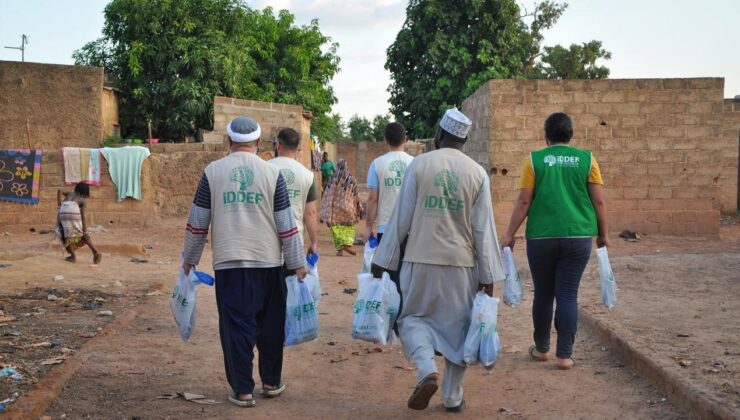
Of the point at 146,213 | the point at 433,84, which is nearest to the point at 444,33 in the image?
the point at 433,84

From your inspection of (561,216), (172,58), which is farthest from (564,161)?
(172,58)

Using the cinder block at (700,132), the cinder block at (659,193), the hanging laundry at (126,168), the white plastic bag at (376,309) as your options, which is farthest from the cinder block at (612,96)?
the white plastic bag at (376,309)

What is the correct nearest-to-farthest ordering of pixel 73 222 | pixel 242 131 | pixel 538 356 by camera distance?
1. pixel 242 131
2. pixel 538 356
3. pixel 73 222

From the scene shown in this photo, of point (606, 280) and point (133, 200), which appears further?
point (133, 200)

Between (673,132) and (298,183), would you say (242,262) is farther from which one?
(673,132)

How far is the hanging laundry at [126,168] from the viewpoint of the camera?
15422mm

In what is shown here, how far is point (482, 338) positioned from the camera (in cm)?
452

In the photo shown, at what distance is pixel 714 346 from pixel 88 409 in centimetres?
426

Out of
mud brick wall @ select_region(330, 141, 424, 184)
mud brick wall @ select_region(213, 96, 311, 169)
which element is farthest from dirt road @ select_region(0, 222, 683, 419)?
mud brick wall @ select_region(330, 141, 424, 184)

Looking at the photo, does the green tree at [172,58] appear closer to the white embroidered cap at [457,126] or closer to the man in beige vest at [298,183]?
the man in beige vest at [298,183]

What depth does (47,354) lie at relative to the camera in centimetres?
580

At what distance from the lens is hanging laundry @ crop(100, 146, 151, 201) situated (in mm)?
15422

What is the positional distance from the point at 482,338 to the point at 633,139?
10.2m

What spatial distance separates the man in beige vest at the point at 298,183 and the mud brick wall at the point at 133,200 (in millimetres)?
9655
